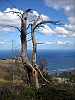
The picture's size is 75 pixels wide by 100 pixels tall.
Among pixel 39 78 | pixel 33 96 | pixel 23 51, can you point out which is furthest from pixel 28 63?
pixel 33 96

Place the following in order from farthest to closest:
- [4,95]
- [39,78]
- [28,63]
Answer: [39,78], [28,63], [4,95]

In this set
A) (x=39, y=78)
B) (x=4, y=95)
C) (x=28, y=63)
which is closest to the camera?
(x=4, y=95)

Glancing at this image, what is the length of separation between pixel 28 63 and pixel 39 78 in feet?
6.66

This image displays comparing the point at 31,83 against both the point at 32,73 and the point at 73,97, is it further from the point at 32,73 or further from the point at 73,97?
the point at 73,97

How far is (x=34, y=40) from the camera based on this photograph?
19172 millimetres

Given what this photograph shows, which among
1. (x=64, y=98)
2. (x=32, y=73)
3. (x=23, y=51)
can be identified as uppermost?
(x=23, y=51)

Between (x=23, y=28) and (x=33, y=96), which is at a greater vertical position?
(x=23, y=28)

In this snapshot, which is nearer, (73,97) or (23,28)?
(73,97)

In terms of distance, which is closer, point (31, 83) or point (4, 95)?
point (4, 95)

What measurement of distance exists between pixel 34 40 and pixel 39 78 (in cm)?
262

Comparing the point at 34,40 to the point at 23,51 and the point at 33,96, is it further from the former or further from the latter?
the point at 33,96

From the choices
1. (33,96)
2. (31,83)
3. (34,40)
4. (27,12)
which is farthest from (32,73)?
(33,96)

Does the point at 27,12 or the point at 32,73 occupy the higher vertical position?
the point at 27,12

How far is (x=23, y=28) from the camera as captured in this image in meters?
18.5
